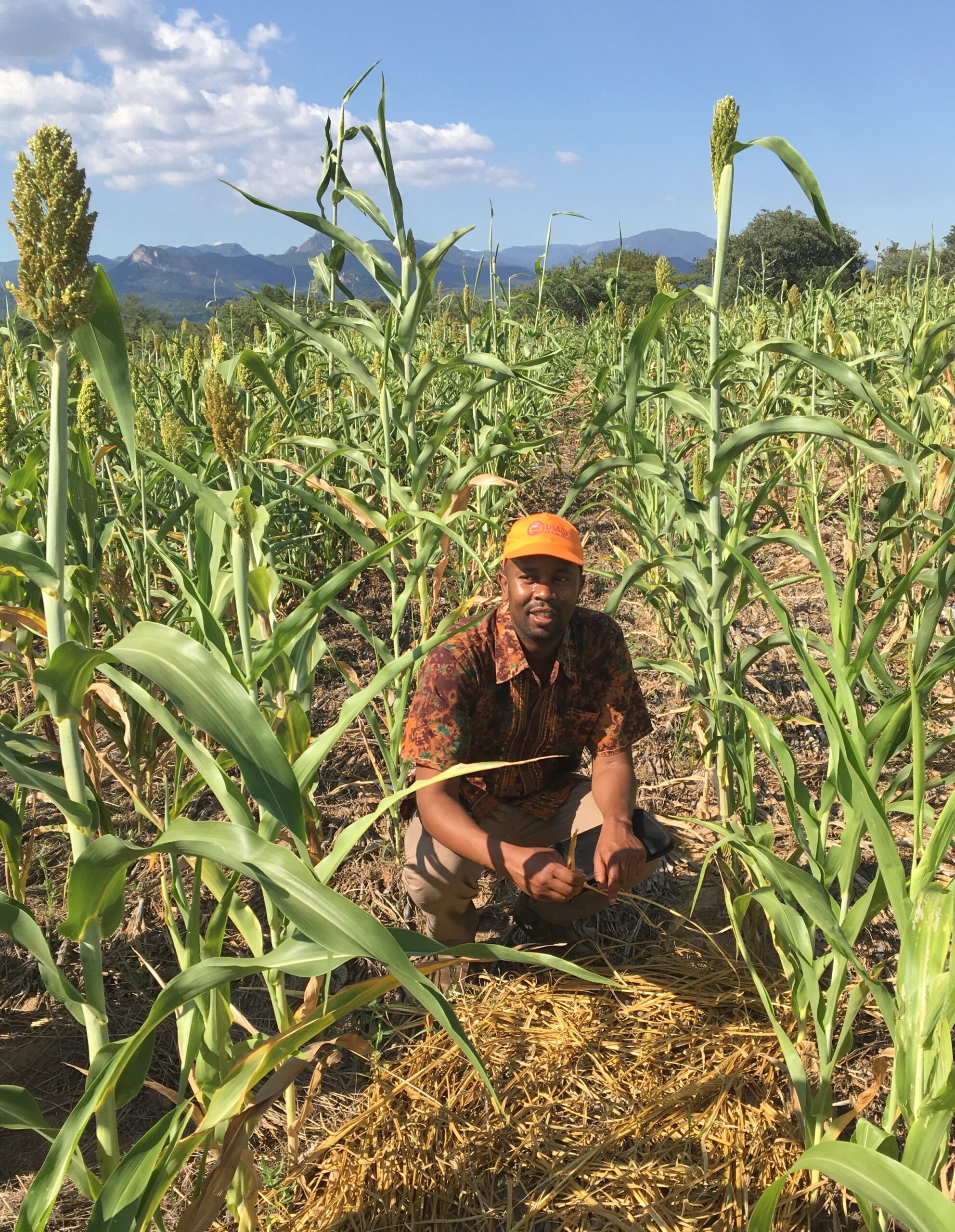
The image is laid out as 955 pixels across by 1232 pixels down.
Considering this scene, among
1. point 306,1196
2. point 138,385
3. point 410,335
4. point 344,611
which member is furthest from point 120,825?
point 138,385

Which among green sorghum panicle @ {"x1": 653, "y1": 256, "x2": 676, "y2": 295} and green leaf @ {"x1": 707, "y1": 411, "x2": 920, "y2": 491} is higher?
green sorghum panicle @ {"x1": 653, "y1": 256, "x2": 676, "y2": 295}

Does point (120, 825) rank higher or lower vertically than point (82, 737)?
lower

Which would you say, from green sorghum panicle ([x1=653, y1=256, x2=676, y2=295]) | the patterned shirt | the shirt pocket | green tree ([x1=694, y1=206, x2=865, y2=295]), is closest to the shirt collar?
the patterned shirt

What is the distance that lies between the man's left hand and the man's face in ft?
1.38

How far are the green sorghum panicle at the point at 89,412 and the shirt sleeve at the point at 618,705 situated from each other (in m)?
1.30

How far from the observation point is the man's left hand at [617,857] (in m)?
1.81

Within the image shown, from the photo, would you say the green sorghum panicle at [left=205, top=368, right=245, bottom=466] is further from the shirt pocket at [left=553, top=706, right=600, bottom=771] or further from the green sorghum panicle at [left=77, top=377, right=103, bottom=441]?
the shirt pocket at [left=553, top=706, right=600, bottom=771]

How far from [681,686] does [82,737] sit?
78.0 inches

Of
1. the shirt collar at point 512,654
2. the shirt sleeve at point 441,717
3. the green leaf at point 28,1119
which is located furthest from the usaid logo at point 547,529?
the green leaf at point 28,1119

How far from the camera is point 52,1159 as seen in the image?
884 millimetres

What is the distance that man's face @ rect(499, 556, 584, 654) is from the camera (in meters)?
1.82

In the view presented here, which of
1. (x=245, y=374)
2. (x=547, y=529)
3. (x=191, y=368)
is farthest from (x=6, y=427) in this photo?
(x=547, y=529)

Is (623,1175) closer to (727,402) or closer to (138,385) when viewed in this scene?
(727,402)

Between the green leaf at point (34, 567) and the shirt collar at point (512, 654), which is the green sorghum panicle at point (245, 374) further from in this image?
the green leaf at point (34, 567)
